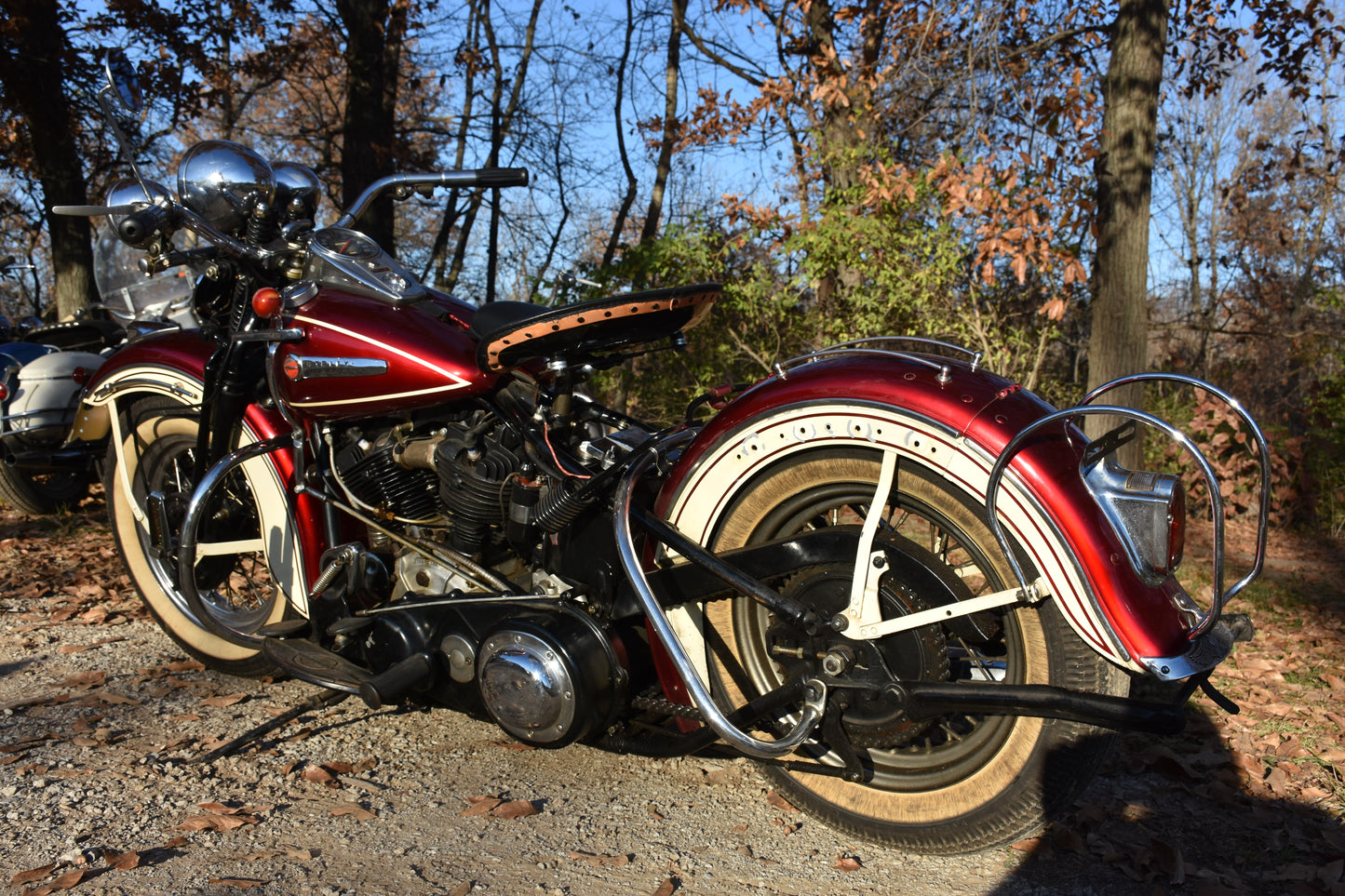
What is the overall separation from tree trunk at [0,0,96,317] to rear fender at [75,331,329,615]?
6093 mm

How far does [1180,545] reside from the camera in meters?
2.02

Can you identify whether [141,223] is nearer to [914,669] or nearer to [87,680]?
[87,680]

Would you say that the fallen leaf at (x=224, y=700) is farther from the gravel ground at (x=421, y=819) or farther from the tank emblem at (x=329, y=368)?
the tank emblem at (x=329, y=368)

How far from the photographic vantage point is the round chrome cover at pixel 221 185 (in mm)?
3092

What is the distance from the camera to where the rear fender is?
302cm

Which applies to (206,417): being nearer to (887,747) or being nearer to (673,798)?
(673,798)

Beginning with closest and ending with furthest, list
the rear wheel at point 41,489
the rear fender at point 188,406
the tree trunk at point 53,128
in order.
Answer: the rear fender at point 188,406
the rear wheel at point 41,489
the tree trunk at point 53,128

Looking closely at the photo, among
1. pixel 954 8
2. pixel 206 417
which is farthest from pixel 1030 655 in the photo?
pixel 954 8

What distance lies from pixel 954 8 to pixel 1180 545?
468 cm

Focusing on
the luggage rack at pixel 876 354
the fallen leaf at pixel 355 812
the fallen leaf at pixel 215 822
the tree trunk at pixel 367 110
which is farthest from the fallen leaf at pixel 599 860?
the tree trunk at pixel 367 110

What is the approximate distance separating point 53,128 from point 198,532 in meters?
7.75

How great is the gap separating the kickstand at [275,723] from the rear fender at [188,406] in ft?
0.94

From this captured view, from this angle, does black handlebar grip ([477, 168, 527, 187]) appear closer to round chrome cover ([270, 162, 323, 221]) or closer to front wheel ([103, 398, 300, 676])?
round chrome cover ([270, 162, 323, 221])

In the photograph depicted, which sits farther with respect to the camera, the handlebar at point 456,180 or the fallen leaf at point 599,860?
the handlebar at point 456,180
